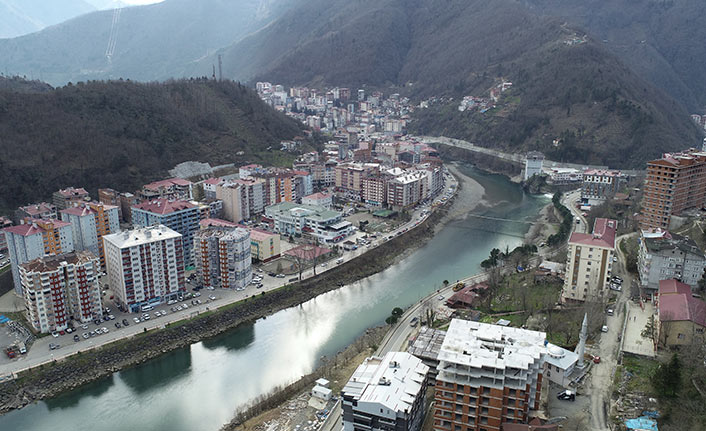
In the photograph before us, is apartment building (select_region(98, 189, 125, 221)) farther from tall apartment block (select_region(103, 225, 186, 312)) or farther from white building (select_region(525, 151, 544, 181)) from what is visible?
white building (select_region(525, 151, 544, 181))

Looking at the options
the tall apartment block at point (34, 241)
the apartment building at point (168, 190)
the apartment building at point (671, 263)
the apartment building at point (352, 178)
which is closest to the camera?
the apartment building at point (671, 263)

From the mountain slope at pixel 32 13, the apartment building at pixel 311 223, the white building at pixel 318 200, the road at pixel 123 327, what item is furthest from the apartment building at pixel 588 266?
the mountain slope at pixel 32 13

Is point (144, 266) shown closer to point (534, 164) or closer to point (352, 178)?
point (352, 178)

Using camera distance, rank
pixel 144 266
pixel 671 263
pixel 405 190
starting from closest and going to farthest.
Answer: pixel 671 263, pixel 144 266, pixel 405 190

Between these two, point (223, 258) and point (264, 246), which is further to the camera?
point (264, 246)

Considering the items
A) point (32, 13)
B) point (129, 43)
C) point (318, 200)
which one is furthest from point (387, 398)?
point (32, 13)

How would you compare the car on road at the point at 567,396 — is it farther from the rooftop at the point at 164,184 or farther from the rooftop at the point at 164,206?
the rooftop at the point at 164,184

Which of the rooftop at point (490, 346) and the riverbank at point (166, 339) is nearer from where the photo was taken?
the rooftop at point (490, 346)
